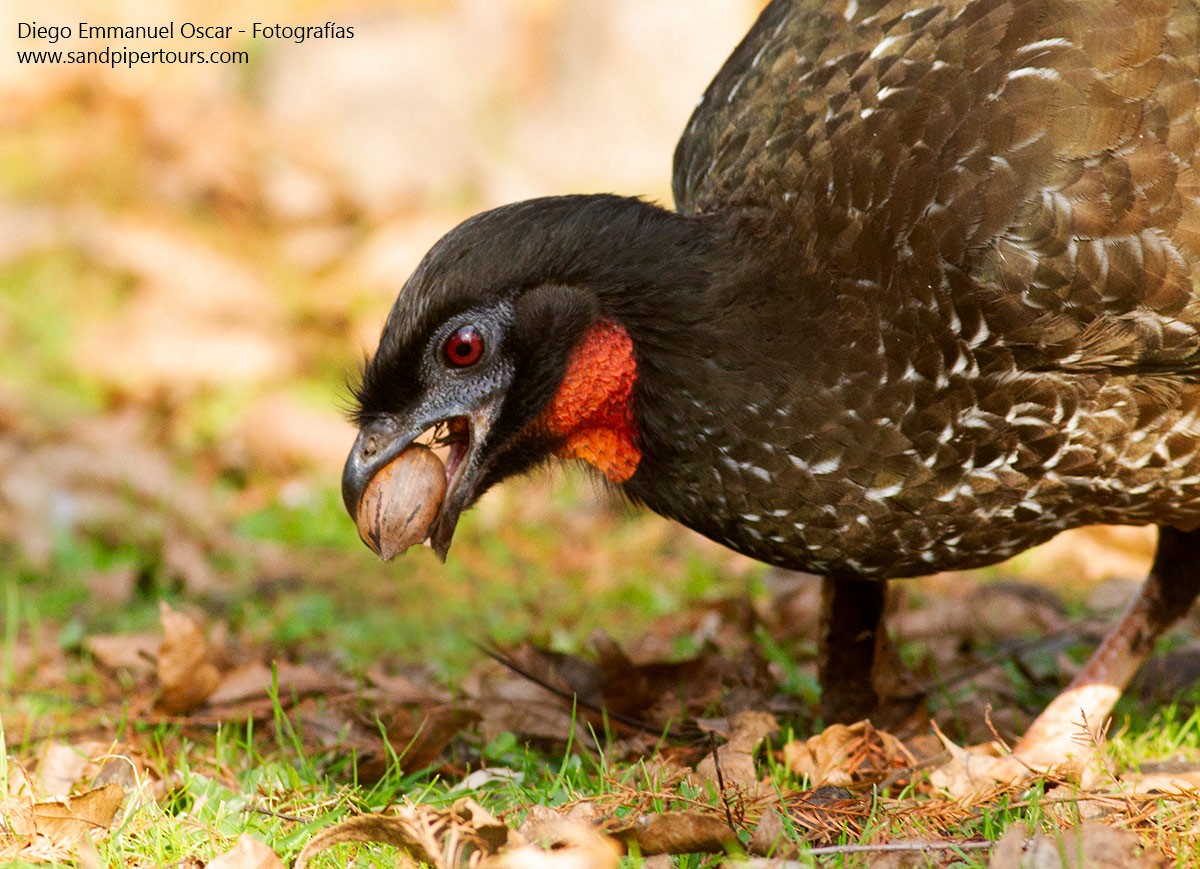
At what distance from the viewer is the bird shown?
11.4 feet

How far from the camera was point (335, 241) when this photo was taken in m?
10.8

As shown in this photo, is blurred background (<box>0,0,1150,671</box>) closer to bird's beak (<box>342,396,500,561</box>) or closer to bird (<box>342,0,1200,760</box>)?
bird's beak (<box>342,396,500,561</box>)

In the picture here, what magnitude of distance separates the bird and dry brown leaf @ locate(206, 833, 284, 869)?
37.7 inches

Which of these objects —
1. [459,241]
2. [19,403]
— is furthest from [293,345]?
[459,241]

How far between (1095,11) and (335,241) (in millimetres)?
7865

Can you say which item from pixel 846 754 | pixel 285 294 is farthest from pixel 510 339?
pixel 285 294

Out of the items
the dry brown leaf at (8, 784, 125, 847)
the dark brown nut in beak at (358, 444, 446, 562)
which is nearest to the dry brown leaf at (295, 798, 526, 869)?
the dry brown leaf at (8, 784, 125, 847)

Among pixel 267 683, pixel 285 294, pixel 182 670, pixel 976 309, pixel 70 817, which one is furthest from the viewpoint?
pixel 285 294

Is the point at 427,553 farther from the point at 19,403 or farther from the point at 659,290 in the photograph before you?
the point at 659,290

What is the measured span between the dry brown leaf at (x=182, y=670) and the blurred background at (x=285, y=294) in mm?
899

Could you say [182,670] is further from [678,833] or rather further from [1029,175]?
[1029,175]

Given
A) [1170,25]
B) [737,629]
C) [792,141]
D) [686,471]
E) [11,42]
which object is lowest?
[737,629]

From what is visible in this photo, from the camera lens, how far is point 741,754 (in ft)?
12.2

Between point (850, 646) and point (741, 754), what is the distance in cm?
75
